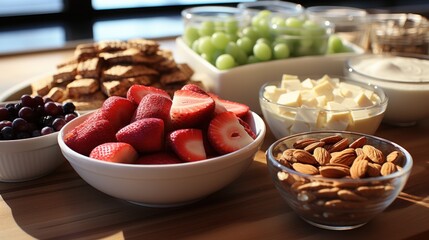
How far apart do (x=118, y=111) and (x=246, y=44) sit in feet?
1.56

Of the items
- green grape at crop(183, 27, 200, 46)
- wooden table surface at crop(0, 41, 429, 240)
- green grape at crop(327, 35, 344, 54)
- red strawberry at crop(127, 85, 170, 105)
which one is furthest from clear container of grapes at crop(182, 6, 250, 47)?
wooden table surface at crop(0, 41, 429, 240)

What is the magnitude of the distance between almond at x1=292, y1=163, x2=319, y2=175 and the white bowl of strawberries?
Result: 7cm

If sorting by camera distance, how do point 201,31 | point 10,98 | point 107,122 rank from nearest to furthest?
point 107,122
point 10,98
point 201,31

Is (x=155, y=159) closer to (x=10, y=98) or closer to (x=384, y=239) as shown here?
(x=384, y=239)

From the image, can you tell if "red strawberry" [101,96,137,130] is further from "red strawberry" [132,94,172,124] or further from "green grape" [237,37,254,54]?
"green grape" [237,37,254,54]

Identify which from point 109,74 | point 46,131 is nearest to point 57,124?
point 46,131

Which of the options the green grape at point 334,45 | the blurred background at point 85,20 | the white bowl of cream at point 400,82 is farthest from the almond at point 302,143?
the blurred background at point 85,20

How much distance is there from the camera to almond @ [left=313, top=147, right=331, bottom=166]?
27.9 inches

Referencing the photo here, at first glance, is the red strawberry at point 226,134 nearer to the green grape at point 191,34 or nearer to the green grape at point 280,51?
the green grape at point 280,51

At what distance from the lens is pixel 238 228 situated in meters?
0.69

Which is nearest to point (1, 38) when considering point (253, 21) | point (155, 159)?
point (253, 21)

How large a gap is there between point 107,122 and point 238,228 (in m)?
0.25

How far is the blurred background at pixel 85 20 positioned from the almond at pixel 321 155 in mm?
1258

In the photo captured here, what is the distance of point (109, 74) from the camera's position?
1046 mm
